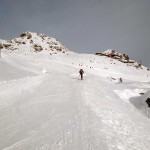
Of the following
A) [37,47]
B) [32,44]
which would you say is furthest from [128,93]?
[32,44]

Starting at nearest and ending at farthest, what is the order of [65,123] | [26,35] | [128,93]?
[65,123]
[128,93]
[26,35]

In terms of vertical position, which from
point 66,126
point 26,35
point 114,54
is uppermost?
point 26,35

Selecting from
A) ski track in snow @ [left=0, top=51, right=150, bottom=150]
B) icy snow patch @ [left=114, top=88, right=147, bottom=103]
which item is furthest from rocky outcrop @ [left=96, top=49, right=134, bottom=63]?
ski track in snow @ [left=0, top=51, right=150, bottom=150]

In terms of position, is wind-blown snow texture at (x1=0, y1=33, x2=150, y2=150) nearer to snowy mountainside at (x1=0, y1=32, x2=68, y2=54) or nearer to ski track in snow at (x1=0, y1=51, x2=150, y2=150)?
ski track in snow at (x1=0, y1=51, x2=150, y2=150)

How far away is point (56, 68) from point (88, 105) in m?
29.0

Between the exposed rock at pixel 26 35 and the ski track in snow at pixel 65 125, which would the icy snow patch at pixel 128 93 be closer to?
the ski track in snow at pixel 65 125

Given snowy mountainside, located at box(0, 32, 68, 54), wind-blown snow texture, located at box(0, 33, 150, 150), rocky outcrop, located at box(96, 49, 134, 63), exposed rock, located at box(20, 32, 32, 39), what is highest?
exposed rock, located at box(20, 32, 32, 39)

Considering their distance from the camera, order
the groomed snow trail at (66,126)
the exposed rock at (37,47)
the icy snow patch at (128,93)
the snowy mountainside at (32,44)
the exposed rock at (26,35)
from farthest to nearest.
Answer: the exposed rock at (26,35), the snowy mountainside at (32,44), the exposed rock at (37,47), the icy snow patch at (128,93), the groomed snow trail at (66,126)

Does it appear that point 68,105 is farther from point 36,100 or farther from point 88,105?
point 36,100

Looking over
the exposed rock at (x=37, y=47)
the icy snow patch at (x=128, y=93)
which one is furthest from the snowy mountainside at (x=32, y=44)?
the icy snow patch at (x=128, y=93)

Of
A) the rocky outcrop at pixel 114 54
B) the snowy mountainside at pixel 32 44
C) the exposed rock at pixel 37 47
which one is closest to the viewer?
the exposed rock at pixel 37 47

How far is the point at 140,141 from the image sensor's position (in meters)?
9.21

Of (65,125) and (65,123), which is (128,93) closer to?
(65,123)

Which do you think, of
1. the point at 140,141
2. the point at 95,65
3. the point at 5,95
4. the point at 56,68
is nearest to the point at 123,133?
the point at 140,141
